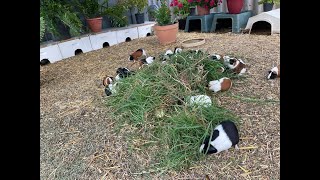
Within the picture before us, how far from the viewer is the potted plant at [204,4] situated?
4980 millimetres

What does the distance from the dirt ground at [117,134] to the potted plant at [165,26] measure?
1290 mm

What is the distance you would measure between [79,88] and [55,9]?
138 centimetres

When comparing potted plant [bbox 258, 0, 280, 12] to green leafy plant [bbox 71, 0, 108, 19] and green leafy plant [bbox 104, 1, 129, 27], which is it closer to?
green leafy plant [bbox 104, 1, 129, 27]

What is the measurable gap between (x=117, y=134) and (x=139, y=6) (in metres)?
3.93

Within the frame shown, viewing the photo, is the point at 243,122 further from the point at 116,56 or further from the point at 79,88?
the point at 116,56

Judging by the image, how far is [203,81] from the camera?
2170 millimetres

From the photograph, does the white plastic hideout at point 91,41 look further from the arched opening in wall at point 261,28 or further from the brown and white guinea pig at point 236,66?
the brown and white guinea pig at point 236,66

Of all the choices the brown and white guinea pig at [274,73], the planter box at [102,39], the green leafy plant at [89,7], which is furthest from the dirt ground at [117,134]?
the green leafy plant at [89,7]

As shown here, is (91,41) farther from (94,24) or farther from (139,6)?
(139,6)

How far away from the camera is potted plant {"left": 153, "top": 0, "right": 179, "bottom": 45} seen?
159 inches

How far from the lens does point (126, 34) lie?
196 inches

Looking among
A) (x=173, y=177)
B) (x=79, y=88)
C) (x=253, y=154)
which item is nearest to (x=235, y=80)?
(x=253, y=154)

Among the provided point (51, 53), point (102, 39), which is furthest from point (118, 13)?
point (51, 53)
